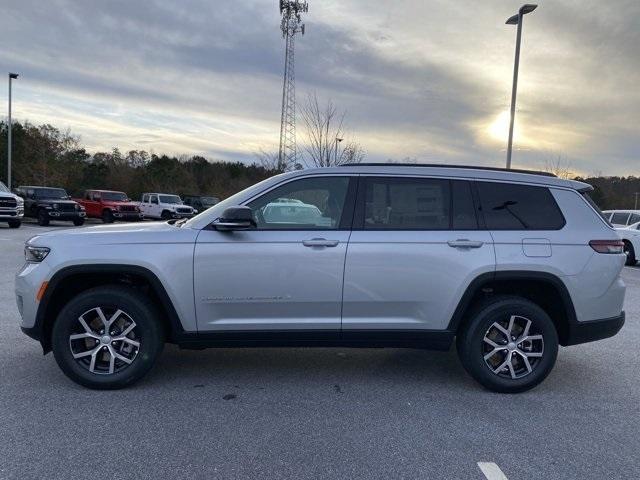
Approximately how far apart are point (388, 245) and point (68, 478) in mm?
2653

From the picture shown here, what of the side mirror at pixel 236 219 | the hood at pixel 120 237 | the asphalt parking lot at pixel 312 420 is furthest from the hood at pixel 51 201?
the side mirror at pixel 236 219

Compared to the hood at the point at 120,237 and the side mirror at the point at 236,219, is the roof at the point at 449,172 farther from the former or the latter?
the hood at the point at 120,237

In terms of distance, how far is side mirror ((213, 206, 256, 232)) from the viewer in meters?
3.88

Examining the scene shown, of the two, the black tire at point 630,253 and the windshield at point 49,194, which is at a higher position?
the windshield at point 49,194

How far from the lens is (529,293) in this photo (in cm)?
446

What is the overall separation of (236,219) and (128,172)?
5223 cm

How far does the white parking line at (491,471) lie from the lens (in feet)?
9.64

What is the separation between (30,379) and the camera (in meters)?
4.27

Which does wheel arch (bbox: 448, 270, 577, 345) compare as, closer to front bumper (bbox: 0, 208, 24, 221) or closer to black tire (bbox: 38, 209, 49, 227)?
front bumper (bbox: 0, 208, 24, 221)

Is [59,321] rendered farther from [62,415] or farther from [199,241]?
[199,241]

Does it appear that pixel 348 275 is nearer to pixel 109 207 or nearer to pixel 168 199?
pixel 109 207

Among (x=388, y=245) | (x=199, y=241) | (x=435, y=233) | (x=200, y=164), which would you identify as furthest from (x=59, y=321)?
(x=200, y=164)

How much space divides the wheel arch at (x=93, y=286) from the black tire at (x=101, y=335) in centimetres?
11

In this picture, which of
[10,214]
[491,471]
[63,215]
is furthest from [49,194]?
[491,471]
